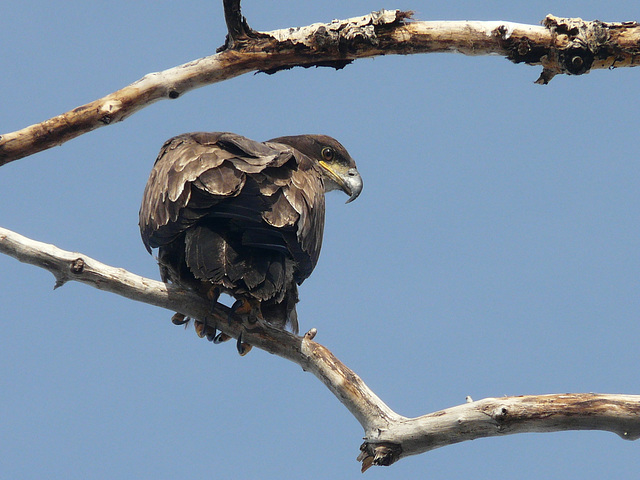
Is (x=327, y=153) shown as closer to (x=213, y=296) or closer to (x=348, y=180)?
(x=348, y=180)

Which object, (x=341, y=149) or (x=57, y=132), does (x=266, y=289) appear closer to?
(x=57, y=132)

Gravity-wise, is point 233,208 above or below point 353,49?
below

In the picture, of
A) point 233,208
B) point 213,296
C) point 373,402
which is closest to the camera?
point 373,402

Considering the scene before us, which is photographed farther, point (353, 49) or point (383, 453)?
point (353, 49)

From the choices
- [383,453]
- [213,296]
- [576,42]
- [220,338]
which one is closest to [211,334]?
[220,338]

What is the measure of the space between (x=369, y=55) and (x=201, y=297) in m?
2.57

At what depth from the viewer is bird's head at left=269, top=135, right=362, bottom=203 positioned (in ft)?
31.5

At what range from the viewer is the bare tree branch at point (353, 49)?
278 inches

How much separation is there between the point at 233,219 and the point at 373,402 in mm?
1840

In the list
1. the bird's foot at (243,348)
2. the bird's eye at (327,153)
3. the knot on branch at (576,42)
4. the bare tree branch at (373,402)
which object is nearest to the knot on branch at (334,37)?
the knot on branch at (576,42)

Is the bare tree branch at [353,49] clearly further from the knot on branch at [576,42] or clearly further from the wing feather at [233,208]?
the wing feather at [233,208]

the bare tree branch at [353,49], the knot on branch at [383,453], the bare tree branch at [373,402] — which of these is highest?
the bare tree branch at [353,49]

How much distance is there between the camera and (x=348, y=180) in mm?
9555

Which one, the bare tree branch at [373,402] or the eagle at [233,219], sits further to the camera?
the eagle at [233,219]
